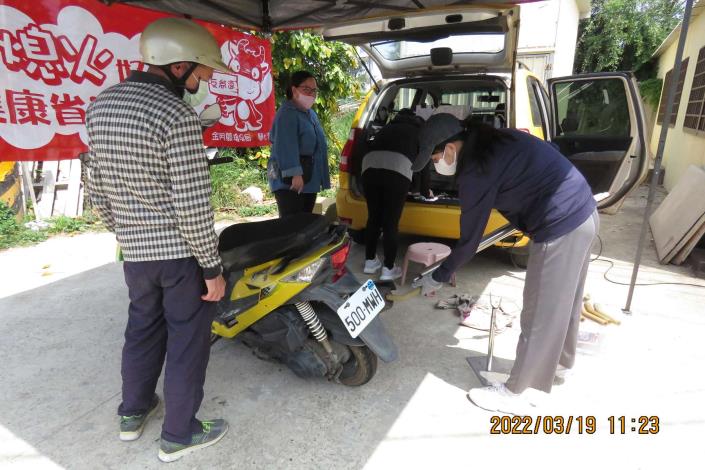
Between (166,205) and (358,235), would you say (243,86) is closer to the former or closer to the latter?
(358,235)

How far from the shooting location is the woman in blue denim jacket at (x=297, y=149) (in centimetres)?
326

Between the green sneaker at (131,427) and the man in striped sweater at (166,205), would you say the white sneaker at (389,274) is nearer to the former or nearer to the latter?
the man in striped sweater at (166,205)

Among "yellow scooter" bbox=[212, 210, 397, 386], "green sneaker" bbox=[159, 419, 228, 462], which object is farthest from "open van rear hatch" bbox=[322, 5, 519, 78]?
"green sneaker" bbox=[159, 419, 228, 462]

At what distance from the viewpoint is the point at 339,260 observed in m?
2.40

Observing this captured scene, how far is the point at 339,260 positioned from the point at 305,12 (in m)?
2.25

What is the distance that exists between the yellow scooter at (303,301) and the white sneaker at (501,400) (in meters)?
0.51

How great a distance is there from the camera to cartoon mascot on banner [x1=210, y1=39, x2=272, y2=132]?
3873 mm

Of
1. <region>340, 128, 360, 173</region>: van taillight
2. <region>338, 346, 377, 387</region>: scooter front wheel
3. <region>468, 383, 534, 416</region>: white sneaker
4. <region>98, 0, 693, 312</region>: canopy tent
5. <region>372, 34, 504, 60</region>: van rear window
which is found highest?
<region>98, 0, 693, 312</region>: canopy tent

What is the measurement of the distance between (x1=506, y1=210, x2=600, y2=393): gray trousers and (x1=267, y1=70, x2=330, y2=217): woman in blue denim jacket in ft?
6.08

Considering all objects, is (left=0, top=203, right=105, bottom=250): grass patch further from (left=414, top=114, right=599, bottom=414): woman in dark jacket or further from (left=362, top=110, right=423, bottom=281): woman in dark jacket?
(left=414, top=114, right=599, bottom=414): woman in dark jacket

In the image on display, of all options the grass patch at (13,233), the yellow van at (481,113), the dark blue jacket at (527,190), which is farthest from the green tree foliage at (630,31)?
the grass patch at (13,233)
